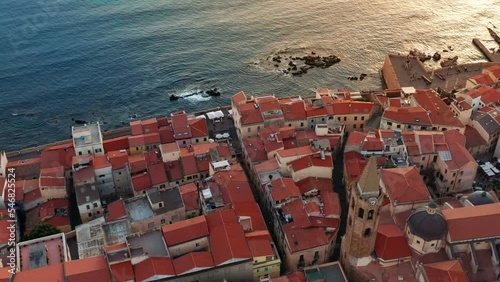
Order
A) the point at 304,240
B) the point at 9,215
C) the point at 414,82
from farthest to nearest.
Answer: the point at 414,82 → the point at 9,215 → the point at 304,240

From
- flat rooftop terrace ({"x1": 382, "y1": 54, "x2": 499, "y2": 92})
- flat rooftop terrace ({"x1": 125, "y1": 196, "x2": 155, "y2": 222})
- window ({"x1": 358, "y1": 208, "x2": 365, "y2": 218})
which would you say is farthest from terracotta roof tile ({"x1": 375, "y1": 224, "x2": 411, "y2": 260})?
flat rooftop terrace ({"x1": 382, "y1": 54, "x2": 499, "y2": 92})

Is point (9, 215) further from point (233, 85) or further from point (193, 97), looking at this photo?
point (233, 85)

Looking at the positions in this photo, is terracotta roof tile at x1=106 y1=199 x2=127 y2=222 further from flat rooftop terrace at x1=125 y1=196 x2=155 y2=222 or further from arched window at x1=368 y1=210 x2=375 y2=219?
arched window at x1=368 y1=210 x2=375 y2=219

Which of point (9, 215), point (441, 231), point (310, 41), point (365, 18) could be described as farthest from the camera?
point (365, 18)

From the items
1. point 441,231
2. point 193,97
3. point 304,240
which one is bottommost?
point 193,97

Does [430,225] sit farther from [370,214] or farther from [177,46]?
[177,46]

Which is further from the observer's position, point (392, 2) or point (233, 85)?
point (392, 2)

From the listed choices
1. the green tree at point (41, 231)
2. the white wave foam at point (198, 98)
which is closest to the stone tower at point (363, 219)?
the green tree at point (41, 231)

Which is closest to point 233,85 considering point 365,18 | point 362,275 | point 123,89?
point 123,89
